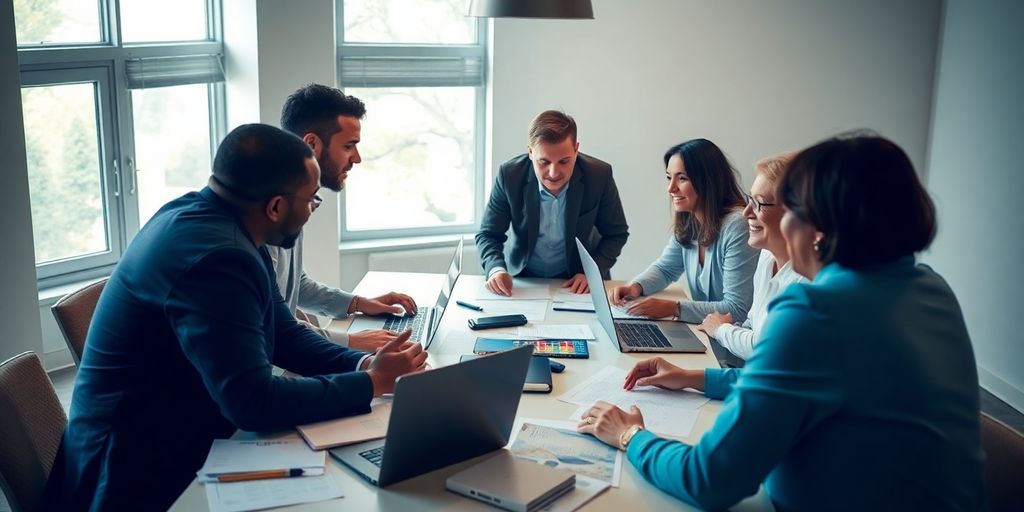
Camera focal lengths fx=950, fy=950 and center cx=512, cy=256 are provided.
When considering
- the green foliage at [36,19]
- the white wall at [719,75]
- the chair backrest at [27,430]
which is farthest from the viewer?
the white wall at [719,75]

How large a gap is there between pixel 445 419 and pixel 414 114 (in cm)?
388

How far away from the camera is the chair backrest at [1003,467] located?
1853mm

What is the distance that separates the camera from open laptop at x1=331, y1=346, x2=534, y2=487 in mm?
1745

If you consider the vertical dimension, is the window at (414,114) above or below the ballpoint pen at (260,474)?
above

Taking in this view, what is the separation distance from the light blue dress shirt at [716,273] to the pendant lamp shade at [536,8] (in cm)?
96

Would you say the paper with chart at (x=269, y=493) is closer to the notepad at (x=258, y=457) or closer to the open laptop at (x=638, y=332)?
the notepad at (x=258, y=457)

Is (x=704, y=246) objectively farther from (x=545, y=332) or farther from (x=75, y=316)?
(x=75, y=316)

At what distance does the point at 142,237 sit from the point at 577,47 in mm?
3619

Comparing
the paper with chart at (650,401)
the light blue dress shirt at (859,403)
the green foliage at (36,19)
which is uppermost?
the green foliage at (36,19)

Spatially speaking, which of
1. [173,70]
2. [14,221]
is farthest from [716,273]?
[173,70]

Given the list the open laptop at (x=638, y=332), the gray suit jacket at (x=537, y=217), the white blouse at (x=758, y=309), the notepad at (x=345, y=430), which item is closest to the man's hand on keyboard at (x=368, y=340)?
the notepad at (x=345, y=430)

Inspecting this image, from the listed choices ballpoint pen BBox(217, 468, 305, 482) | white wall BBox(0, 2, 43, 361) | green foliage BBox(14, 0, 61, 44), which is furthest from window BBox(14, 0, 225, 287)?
ballpoint pen BBox(217, 468, 305, 482)

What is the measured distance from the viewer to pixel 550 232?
397 centimetres

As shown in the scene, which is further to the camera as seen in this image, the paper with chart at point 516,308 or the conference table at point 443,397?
the paper with chart at point 516,308
